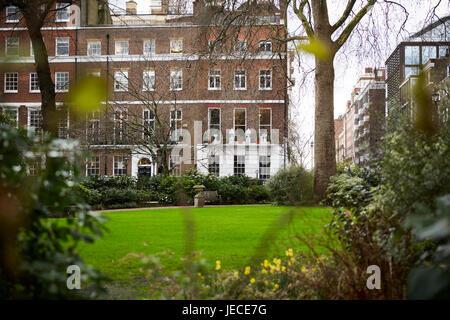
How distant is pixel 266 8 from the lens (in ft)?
38.0

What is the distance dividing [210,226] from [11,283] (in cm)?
709

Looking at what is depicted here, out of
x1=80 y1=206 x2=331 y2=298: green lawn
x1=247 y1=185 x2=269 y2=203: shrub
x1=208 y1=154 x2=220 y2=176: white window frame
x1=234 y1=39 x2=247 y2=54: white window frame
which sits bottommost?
x1=80 y1=206 x2=331 y2=298: green lawn

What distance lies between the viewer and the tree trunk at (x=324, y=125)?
12.5 meters

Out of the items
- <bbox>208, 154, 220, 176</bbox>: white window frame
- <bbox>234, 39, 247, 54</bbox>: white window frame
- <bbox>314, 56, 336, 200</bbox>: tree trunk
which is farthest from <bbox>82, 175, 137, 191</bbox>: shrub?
<bbox>208, 154, 220, 176</bbox>: white window frame

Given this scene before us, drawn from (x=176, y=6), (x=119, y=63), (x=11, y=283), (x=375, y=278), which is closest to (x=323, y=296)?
(x=375, y=278)

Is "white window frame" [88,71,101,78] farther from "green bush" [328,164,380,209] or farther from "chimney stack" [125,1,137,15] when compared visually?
"green bush" [328,164,380,209]

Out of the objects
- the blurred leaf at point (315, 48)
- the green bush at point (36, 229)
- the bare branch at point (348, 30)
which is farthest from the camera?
the bare branch at point (348, 30)

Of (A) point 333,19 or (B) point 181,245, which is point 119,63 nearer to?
(A) point 333,19

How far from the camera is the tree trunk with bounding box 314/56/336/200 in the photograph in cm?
1252

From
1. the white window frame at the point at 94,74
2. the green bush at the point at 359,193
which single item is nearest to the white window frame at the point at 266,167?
the green bush at the point at 359,193

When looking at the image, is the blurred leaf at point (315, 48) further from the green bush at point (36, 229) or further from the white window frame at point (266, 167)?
the white window frame at point (266, 167)

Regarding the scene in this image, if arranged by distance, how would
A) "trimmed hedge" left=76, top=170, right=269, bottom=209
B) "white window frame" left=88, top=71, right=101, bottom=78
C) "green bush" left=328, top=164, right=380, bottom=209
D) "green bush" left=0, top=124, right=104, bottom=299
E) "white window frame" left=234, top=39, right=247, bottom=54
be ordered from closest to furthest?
"white window frame" left=88, top=71, right=101, bottom=78 < "green bush" left=0, top=124, right=104, bottom=299 < "green bush" left=328, top=164, right=380, bottom=209 < "white window frame" left=234, top=39, right=247, bottom=54 < "trimmed hedge" left=76, top=170, right=269, bottom=209

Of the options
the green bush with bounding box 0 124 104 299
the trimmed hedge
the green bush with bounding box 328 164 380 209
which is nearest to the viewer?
the green bush with bounding box 0 124 104 299

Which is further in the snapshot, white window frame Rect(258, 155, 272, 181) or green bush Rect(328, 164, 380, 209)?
white window frame Rect(258, 155, 272, 181)
